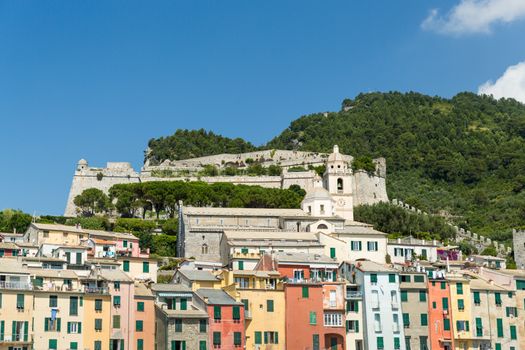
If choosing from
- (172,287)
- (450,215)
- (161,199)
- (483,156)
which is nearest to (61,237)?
(172,287)

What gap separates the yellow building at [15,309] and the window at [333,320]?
2003 cm

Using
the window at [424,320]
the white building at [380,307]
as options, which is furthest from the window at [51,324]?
the window at [424,320]

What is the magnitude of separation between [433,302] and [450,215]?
57744 mm

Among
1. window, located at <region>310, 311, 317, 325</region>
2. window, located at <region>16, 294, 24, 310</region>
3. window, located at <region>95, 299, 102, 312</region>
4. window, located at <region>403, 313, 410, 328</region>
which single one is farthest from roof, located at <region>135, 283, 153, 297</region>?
window, located at <region>403, 313, 410, 328</region>

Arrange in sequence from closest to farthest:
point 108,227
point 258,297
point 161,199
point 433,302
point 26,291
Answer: point 26,291 → point 258,297 → point 433,302 → point 108,227 → point 161,199

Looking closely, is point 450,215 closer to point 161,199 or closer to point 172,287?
point 161,199

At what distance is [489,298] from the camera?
66688 mm

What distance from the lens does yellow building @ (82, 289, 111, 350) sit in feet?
185

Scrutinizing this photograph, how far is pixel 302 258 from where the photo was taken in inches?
2731

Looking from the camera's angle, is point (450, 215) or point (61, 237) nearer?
point (61, 237)

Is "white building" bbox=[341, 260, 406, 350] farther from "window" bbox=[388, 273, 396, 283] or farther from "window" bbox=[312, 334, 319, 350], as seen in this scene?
"window" bbox=[312, 334, 319, 350]

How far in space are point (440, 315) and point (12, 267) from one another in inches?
1192

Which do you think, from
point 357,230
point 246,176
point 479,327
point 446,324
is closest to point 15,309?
point 446,324

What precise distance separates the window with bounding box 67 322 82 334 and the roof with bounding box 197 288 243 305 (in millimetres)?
8239
